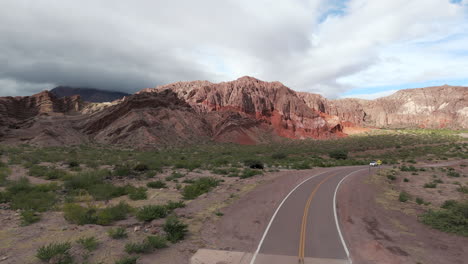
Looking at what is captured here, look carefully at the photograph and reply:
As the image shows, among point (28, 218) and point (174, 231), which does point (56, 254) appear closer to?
point (174, 231)

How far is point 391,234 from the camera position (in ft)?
37.5

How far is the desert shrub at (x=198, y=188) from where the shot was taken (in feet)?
54.8

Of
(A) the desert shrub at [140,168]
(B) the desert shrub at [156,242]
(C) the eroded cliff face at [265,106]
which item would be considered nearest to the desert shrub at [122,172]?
(A) the desert shrub at [140,168]

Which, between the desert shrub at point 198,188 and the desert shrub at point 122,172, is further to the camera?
the desert shrub at point 122,172

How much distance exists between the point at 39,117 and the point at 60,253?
78877 millimetres

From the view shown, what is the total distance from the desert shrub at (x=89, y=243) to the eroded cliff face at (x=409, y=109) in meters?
122

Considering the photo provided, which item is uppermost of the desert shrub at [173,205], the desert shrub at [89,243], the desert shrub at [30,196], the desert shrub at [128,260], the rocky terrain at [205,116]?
the rocky terrain at [205,116]

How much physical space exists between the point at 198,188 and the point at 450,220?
601 inches

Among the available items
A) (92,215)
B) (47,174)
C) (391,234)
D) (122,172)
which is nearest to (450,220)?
(391,234)

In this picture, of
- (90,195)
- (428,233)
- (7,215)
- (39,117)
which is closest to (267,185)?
(428,233)

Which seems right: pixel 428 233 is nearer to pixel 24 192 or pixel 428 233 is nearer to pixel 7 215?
pixel 7 215

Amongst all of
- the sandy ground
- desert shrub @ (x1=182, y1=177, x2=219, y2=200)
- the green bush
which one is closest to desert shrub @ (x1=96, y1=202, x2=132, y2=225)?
the green bush

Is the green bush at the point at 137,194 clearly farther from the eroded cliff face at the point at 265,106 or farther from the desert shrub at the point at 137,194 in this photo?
the eroded cliff face at the point at 265,106

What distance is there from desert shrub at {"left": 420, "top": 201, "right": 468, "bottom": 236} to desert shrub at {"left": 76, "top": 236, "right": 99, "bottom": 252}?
15.8m
